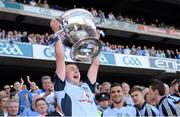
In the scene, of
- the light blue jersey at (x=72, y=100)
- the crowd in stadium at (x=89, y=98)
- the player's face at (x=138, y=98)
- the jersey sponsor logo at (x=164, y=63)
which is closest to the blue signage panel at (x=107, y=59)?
the jersey sponsor logo at (x=164, y=63)

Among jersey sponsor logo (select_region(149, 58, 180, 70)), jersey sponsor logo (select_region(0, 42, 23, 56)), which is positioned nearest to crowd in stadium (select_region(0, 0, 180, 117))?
jersey sponsor logo (select_region(0, 42, 23, 56))

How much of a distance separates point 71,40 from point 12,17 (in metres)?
13.1

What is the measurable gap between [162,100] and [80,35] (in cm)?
124

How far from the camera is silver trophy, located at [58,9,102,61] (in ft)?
11.2

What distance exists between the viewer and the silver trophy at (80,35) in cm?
342

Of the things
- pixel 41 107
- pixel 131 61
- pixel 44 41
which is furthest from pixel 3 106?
pixel 131 61

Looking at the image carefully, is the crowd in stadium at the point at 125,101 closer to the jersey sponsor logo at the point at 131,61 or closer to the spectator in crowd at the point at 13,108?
the spectator in crowd at the point at 13,108

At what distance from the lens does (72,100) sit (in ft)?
10.7

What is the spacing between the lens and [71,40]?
3.47 m

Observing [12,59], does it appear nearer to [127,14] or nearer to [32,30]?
[32,30]

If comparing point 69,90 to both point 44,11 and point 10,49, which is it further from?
point 44,11

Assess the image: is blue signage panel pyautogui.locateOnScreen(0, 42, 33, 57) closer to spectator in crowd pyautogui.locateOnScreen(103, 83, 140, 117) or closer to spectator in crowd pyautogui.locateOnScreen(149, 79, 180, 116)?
spectator in crowd pyautogui.locateOnScreen(103, 83, 140, 117)

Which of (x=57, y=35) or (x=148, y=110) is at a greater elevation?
(x=57, y=35)

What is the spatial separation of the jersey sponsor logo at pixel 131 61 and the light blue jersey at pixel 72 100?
13.2m
